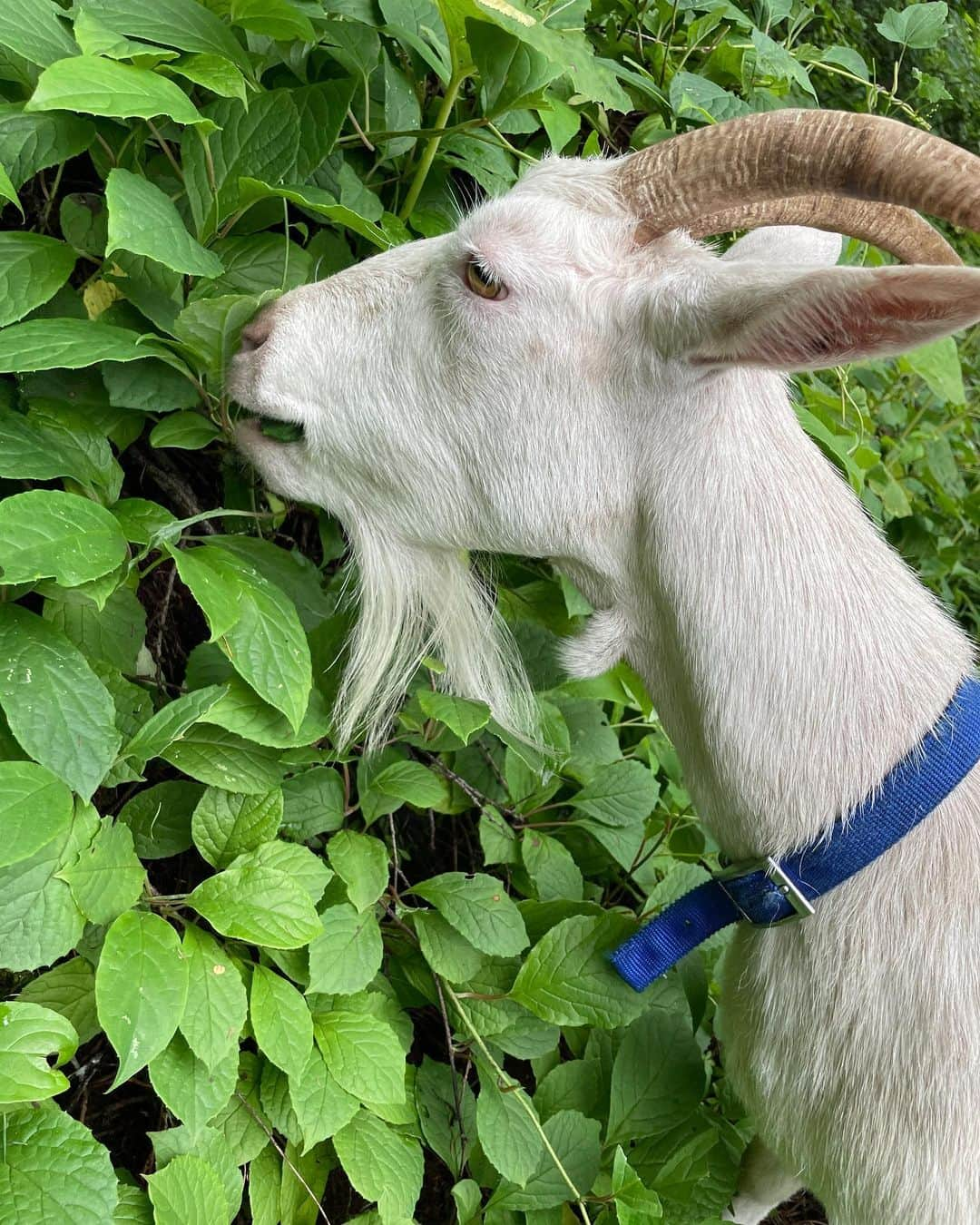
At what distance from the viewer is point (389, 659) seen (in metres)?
2.10

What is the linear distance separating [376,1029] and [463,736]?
0.54 m

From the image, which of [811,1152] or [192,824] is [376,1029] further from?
[811,1152]

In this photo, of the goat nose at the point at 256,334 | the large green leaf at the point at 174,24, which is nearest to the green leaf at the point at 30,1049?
the goat nose at the point at 256,334

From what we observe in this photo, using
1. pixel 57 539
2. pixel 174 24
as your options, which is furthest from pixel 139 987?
pixel 174 24

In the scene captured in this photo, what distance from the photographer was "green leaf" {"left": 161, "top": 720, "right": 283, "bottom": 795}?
5.49ft

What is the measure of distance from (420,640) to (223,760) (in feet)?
1.94

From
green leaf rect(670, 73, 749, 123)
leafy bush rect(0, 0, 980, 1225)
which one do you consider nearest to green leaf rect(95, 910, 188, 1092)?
leafy bush rect(0, 0, 980, 1225)

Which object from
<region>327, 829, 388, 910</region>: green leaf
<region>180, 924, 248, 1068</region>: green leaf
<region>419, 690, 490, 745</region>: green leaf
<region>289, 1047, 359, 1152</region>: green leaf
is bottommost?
<region>289, 1047, 359, 1152</region>: green leaf

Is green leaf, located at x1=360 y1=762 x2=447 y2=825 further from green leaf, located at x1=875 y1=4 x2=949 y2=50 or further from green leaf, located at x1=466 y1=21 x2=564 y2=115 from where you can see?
green leaf, located at x1=875 y1=4 x2=949 y2=50

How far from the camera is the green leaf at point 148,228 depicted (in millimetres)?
1438

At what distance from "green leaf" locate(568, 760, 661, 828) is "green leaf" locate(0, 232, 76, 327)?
150 centimetres

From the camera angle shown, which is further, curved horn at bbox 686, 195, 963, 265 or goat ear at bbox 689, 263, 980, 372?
curved horn at bbox 686, 195, 963, 265

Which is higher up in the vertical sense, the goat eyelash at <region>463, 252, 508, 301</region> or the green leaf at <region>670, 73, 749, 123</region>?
the green leaf at <region>670, 73, 749, 123</region>

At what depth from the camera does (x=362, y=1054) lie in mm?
1761
